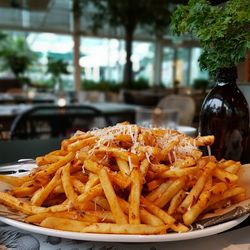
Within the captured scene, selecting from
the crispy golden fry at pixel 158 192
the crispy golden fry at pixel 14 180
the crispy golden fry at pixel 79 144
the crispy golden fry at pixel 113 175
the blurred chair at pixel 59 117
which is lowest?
the blurred chair at pixel 59 117

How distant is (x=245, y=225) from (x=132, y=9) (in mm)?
7223

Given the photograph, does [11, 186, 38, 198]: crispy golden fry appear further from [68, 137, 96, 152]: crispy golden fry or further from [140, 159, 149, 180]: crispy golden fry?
[140, 159, 149, 180]: crispy golden fry

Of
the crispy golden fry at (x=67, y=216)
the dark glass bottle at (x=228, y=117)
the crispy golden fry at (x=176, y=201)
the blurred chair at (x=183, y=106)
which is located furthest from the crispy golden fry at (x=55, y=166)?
the blurred chair at (x=183, y=106)

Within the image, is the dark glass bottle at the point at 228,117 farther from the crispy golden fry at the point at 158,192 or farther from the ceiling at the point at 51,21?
the ceiling at the point at 51,21

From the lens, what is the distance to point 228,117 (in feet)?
2.74

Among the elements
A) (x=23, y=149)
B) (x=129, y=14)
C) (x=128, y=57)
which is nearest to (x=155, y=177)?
(x=23, y=149)

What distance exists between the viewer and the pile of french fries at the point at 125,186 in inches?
19.7

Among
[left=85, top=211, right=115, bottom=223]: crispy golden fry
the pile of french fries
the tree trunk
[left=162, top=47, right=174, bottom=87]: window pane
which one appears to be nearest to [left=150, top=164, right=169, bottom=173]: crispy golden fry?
the pile of french fries

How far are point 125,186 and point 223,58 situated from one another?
43 cm

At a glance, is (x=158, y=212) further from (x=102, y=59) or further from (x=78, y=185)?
(x=102, y=59)

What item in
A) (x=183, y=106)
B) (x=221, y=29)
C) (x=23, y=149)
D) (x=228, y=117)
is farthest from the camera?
(x=183, y=106)

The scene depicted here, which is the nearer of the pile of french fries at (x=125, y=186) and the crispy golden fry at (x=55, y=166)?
the pile of french fries at (x=125, y=186)

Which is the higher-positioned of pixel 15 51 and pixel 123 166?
pixel 15 51

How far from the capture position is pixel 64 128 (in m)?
3.42
